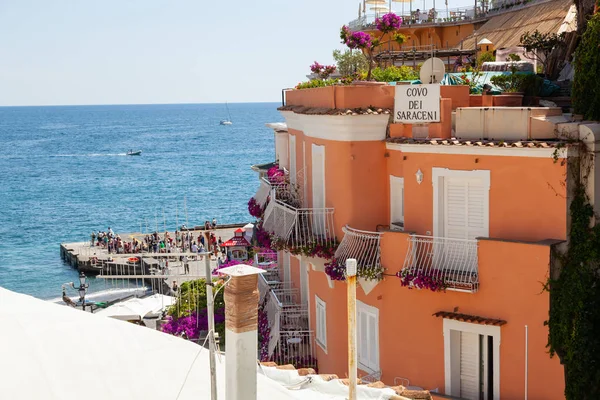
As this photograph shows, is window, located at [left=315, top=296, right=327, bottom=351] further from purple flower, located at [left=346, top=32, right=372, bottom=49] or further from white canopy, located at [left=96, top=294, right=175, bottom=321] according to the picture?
white canopy, located at [left=96, top=294, right=175, bottom=321]

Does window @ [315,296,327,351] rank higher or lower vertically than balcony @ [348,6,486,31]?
lower

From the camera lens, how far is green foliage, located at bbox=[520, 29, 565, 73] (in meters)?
23.7

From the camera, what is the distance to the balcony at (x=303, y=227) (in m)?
20.2

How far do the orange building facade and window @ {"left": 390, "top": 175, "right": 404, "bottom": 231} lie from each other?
0.03 meters

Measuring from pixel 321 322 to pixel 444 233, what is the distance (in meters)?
5.09

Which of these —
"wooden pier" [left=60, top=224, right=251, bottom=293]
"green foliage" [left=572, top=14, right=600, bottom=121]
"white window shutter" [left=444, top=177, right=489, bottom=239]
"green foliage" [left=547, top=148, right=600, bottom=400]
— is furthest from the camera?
"wooden pier" [left=60, top=224, right=251, bottom=293]

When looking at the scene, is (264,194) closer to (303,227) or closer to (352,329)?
(303,227)

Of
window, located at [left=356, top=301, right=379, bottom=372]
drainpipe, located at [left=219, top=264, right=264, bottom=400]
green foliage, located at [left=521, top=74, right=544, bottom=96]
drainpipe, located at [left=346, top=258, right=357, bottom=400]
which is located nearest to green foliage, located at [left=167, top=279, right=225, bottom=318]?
window, located at [left=356, top=301, right=379, bottom=372]

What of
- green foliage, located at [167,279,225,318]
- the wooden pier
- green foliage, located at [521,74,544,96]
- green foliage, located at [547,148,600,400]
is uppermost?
green foliage, located at [521,74,544,96]

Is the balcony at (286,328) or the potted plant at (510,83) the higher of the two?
the potted plant at (510,83)

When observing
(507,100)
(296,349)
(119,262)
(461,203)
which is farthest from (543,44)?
(119,262)

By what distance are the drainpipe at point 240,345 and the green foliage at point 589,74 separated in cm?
912

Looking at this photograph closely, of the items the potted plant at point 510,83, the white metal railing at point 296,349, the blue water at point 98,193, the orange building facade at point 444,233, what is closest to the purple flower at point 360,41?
the orange building facade at point 444,233

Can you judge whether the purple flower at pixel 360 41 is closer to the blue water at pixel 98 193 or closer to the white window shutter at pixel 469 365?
the white window shutter at pixel 469 365
